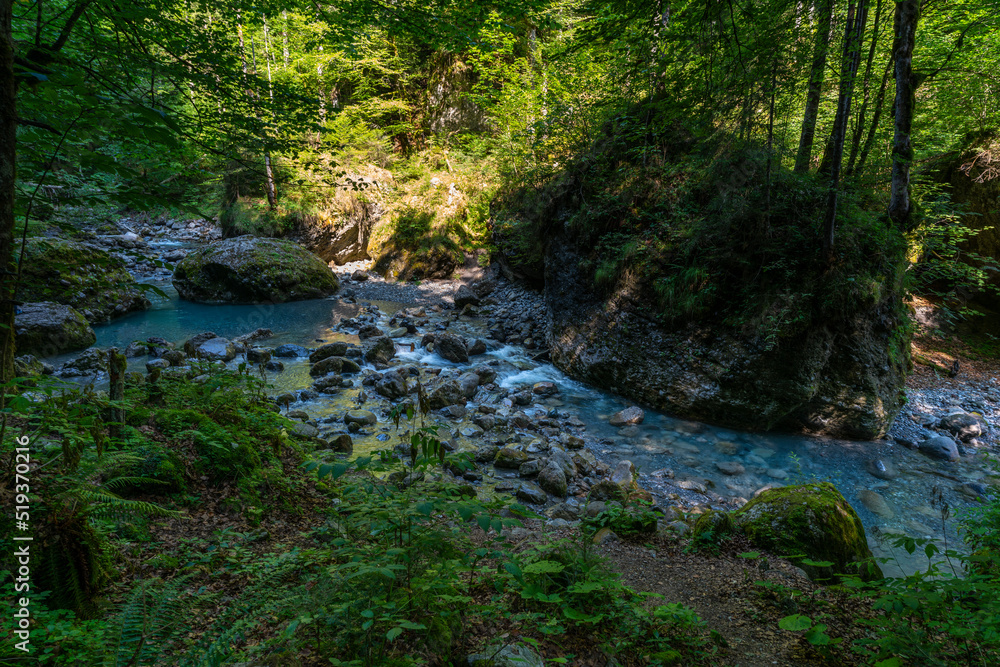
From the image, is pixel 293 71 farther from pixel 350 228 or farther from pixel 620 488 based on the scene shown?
pixel 620 488

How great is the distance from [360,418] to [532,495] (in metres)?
3.27

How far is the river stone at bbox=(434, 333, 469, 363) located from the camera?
407 inches

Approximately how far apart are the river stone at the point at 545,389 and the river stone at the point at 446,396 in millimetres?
1467

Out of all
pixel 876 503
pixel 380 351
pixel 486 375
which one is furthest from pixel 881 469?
pixel 380 351

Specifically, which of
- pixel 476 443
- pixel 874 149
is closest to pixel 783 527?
pixel 476 443

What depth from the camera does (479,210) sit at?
1812 centimetres

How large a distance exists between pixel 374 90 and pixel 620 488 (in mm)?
22561

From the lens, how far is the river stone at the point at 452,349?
10.3 m

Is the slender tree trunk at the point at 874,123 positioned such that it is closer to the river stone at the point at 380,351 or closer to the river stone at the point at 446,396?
the river stone at the point at 446,396

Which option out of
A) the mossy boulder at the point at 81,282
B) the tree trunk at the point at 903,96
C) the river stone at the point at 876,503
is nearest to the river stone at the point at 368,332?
the mossy boulder at the point at 81,282

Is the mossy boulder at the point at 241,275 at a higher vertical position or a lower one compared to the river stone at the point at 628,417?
higher

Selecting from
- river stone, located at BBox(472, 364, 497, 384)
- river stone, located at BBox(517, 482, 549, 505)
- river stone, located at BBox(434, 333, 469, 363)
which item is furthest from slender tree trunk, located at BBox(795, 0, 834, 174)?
river stone, located at BBox(434, 333, 469, 363)

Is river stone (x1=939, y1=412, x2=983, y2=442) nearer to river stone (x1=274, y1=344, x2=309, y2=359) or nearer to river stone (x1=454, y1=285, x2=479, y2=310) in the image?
river stone (x1=454, y1=285, x2=479, y2=310)

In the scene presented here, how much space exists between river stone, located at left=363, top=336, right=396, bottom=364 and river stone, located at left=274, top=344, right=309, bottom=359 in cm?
139
